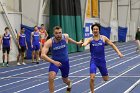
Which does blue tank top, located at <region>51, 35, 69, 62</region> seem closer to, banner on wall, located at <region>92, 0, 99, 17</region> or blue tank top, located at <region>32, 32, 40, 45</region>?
blue tank top, located at <region>32, 32, 40, 45</region>

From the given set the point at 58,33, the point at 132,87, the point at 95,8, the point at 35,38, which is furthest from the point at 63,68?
the point at 95,8

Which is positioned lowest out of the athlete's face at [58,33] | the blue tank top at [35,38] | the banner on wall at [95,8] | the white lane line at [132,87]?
the white lane line at [132,87]

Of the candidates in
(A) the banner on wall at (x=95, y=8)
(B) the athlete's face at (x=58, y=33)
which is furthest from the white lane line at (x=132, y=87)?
(A) the banner on wall at (x=95, y=8)

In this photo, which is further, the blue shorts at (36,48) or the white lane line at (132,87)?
the blue shorts at (36,48)

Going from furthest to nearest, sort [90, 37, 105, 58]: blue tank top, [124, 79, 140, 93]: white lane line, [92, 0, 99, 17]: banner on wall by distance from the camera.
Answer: [92, 0, 99, 17]: banner on wall < [124, 79, 140, 93]: white lane line < [90, 37, 105, 58]: blue tank top

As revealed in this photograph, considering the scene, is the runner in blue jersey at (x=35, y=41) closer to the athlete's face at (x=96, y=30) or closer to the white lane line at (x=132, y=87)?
the white lane line at (x=132, y=87)

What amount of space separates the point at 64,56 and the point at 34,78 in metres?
4.71

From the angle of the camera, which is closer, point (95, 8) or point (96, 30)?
point (96, 30)

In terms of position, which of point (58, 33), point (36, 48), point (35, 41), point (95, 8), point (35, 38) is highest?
point (95, 8)

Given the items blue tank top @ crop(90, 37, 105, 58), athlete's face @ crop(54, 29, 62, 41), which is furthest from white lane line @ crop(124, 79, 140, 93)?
athlete's face @ crop(54, 29, 62, 41)

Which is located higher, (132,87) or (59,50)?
(59,50)

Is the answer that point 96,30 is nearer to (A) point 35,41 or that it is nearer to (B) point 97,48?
(B) point 97,48

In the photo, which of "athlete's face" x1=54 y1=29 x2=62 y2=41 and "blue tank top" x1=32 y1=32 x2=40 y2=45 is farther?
"blue tank top" x1=32 y1=32 x2=40 y2=45

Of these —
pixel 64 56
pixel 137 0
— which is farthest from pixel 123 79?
pixel 137 0
